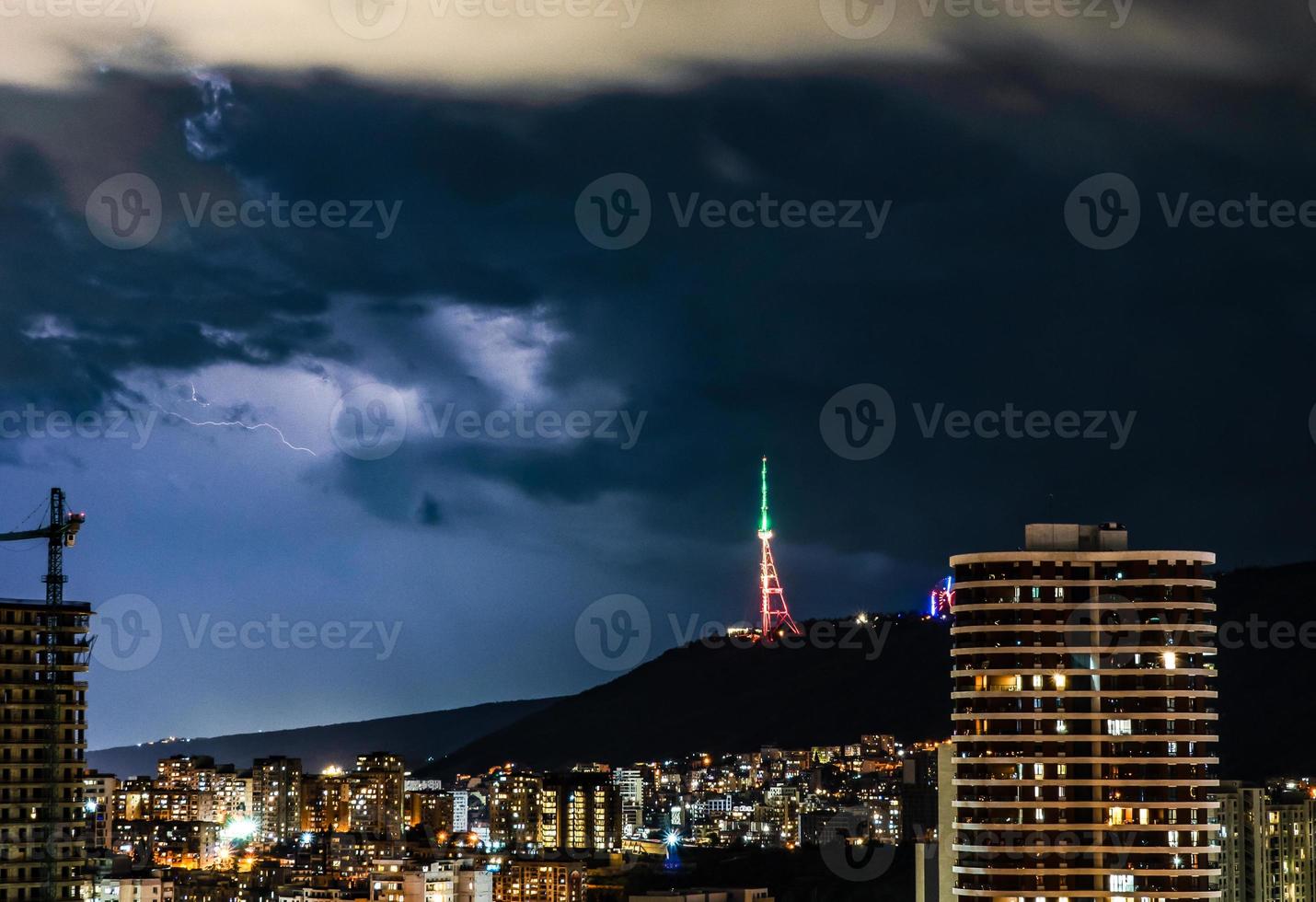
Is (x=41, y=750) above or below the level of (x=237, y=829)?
above

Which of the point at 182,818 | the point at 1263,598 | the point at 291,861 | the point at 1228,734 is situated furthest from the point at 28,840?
the point at 1263,598

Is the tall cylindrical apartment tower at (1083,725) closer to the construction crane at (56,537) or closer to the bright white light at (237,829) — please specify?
the construction crane at (56,537)

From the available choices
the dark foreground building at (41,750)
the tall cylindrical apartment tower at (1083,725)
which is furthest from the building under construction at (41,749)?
the tall cylindrical apartment tower at (1083,725)

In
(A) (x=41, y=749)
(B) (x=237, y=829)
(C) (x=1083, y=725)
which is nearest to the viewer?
(C) (x=1083, y=725)

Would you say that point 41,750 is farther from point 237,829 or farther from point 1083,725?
point 237,829

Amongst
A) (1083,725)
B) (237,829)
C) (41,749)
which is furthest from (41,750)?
(237,829)
